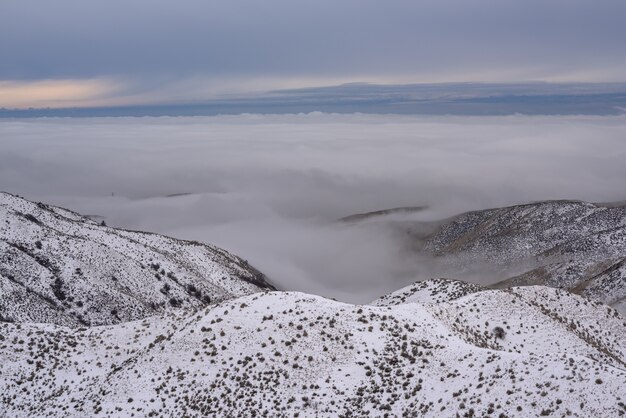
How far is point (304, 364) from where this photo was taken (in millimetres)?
29016

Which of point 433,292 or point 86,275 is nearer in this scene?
point 433,292

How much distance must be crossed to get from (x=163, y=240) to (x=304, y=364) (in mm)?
100253

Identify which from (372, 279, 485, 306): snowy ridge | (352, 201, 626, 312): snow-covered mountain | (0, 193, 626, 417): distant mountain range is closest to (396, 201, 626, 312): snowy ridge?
(352, 201, 626, 312): snow-covered mountain

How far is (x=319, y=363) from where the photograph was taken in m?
29.0

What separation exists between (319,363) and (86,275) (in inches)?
2363

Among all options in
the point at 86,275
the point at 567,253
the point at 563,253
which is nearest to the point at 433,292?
the point at 86,275

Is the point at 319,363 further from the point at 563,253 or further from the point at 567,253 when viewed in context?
the point at 563,253

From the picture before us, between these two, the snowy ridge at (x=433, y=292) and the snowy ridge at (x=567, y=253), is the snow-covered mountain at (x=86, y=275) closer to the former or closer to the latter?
the snowy ridge at (x=433, y=292)

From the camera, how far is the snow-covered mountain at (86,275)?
2735 inches

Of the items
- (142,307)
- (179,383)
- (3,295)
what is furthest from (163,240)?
(179,383)

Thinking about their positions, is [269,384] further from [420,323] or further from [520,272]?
[520,272]

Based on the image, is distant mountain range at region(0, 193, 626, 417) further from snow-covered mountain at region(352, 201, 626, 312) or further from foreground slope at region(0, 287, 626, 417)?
snow-covered mountain at region(352, 201, 626, 312)

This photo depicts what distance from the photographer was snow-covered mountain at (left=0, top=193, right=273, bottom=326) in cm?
6947

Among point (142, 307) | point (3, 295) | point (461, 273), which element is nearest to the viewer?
point (3, 295)
